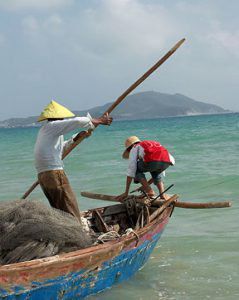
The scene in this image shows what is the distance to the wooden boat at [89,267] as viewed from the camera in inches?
164

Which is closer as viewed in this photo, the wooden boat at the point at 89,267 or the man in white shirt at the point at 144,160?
the wooden boat at the point at 89,267

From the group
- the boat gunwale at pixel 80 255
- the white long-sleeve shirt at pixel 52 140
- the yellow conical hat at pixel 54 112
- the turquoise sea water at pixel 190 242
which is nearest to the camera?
the boat gunwale at pixel 80 255

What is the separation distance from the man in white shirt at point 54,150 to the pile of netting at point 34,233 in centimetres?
41

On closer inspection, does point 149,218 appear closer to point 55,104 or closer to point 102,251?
point 102,251

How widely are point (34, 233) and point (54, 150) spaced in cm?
100

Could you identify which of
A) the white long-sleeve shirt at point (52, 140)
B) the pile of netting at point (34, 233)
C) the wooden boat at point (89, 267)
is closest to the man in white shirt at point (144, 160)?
the wooden boat at point (89, 267)

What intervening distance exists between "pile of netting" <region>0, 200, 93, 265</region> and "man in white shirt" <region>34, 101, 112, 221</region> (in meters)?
0.41

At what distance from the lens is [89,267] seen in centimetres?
475

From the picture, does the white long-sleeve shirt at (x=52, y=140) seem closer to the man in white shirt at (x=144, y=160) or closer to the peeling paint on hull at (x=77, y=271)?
the peeling paint on hull at (x=77, y=271)

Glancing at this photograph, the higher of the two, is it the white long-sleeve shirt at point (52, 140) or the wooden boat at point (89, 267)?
the white long-sleeve shirt at point (52, 140)

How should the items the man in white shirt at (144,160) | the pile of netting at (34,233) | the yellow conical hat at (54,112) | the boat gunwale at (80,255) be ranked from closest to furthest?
the boat gunwale at (80,255), the pile of netting at (34,233), the yellow conical hat at (54,112), the man in white shirt at (144,160)

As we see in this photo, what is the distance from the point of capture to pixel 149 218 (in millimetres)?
6051

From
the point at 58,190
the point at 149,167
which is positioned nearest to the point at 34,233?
the point at 58,190

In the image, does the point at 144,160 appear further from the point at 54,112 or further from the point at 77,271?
the point at 77,271
